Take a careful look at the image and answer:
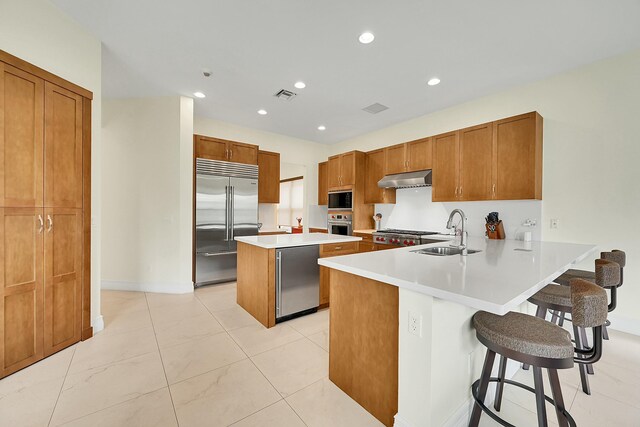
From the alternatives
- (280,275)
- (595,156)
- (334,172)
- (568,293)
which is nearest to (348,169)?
(334,172)

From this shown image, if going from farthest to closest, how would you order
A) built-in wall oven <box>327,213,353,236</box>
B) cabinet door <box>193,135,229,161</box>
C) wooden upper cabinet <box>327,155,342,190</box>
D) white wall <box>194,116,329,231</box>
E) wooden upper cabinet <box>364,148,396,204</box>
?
wooden upper cabinet <box>327,155,342,190</box>, built-in wall oven <box>327,213,353,236</box>, wooden upper cabinet <box>364,148,396,204</box>, white wall <box>194,116,329,231</box>, cabinet door <box>193,135,229,161</box>

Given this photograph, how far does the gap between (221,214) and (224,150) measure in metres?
1.09

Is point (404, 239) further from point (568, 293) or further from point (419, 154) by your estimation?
point (568, 293)

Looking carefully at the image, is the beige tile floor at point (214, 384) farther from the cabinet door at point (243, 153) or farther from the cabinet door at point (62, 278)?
the cabinet door at point (243, 153)

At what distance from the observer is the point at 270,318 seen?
2.62 m

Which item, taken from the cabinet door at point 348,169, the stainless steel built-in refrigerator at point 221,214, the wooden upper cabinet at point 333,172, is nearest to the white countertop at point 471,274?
the stainless steel built-in refrigerator at point 221,214

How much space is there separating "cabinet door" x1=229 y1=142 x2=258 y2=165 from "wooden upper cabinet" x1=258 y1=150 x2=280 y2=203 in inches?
11.3

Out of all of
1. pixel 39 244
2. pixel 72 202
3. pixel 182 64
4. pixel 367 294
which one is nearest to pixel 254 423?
pixel 367 294

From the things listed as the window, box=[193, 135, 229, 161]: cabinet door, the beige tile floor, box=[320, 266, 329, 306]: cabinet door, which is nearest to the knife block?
the beige tile floor

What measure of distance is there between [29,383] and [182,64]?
10.2 ft

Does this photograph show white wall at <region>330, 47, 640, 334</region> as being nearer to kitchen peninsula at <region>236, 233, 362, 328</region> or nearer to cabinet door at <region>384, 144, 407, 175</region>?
cabinet door at <region>384, 144, 407, 175</region>

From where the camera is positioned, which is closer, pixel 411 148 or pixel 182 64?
pixel 182 64

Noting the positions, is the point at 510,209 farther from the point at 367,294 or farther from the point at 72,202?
the point at 72,202

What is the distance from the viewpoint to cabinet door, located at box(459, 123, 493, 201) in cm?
332
